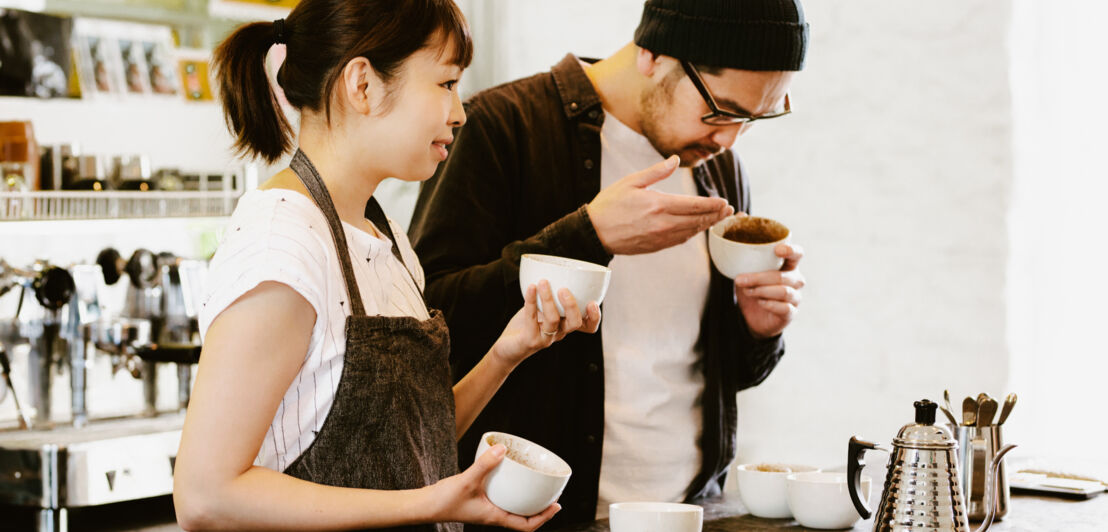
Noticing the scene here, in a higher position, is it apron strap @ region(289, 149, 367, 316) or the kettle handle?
apron strap @ region(289, 149, 367, 316)

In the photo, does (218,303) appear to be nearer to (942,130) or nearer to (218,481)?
(218,481)

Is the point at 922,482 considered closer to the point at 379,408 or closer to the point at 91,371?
Result: the point at 379,408

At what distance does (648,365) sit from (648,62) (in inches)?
22.1

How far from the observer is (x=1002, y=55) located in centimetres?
267

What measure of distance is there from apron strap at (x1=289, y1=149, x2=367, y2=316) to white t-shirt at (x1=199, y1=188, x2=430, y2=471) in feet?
0.05

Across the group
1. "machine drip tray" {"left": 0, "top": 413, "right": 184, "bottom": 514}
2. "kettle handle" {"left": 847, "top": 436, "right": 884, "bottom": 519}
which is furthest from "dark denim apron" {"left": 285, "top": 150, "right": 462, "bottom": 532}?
"machine drip tray" {"left": 0, "top": 413, "right": 184, "bottom": 514}

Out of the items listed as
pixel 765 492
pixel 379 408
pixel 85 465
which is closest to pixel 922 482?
pixel 765 492

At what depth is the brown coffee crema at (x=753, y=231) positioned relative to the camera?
192cm

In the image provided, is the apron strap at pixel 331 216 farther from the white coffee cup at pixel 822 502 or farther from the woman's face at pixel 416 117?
the white coffee cup at pixel 822 502

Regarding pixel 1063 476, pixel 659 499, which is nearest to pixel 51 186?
pixel 659 499

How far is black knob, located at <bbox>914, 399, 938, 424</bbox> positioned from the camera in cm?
135

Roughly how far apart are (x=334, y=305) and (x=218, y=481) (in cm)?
24

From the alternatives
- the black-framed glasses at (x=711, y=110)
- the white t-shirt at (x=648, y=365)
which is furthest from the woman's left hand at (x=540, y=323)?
the black-framed glasses at (x=711, y=110)

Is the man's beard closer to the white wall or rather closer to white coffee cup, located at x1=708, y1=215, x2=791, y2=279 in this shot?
white coffee cup, located at x1=708, y1=215, x2=791, y2=279
